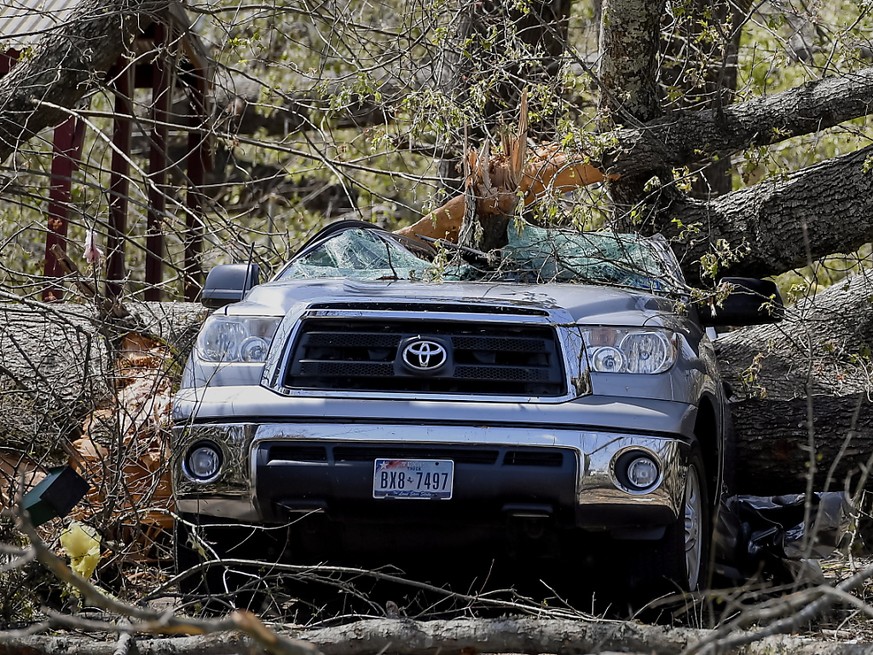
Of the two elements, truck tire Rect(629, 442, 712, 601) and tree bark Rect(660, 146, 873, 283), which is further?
tree bark Rect(660, 146, 873, 283)

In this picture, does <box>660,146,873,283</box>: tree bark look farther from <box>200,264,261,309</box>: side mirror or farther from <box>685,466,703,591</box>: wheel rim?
<box>200,264,261,309</box>: side mirror

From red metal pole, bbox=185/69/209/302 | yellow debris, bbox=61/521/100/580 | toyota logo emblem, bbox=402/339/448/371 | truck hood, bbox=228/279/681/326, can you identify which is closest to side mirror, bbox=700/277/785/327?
truck hood, bbox=228/279/681/326

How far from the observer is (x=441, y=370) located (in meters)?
4.80

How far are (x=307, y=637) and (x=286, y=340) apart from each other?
1.41 metres

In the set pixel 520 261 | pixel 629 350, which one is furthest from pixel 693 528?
pixel 520 261

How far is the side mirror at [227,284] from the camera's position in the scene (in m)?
5.99

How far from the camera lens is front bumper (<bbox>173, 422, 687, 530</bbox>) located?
15.0 feet

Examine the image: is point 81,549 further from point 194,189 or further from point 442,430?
point 194,189

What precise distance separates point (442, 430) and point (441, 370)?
0.28 metres

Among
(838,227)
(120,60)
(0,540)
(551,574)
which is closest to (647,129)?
(838,227)

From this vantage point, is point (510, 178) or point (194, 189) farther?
point (194, 189)

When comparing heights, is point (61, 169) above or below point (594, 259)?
above

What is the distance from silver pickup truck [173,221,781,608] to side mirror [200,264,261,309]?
0.68 m

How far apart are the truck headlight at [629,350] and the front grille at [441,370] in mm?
155
